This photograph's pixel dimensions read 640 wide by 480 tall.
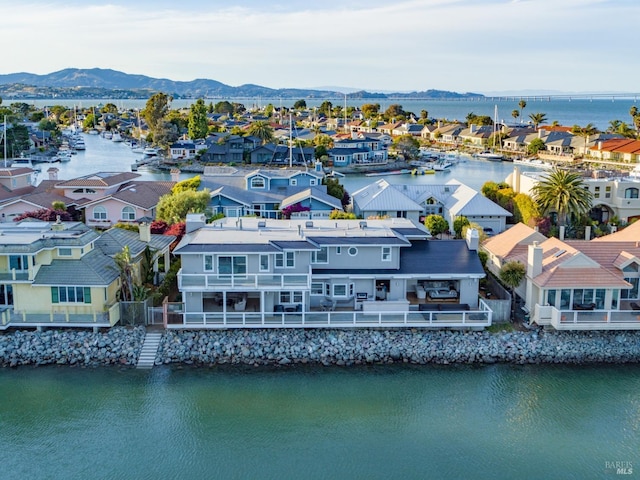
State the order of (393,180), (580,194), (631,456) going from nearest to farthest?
(631,456), (580,194), (393,180)

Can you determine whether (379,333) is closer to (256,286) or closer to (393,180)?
(256,286)

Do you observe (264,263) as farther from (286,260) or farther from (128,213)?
(128,213)

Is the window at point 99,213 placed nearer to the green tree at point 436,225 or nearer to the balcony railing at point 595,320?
the green tree at point 436,225

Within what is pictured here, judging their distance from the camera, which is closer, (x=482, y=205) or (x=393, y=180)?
(x=482, y=205)

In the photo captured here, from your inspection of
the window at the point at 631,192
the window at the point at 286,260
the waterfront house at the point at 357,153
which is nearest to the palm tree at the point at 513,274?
the window at the point at 286,260

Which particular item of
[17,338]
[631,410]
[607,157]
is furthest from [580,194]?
[607,157]

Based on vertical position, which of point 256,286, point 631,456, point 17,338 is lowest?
point 631,456
